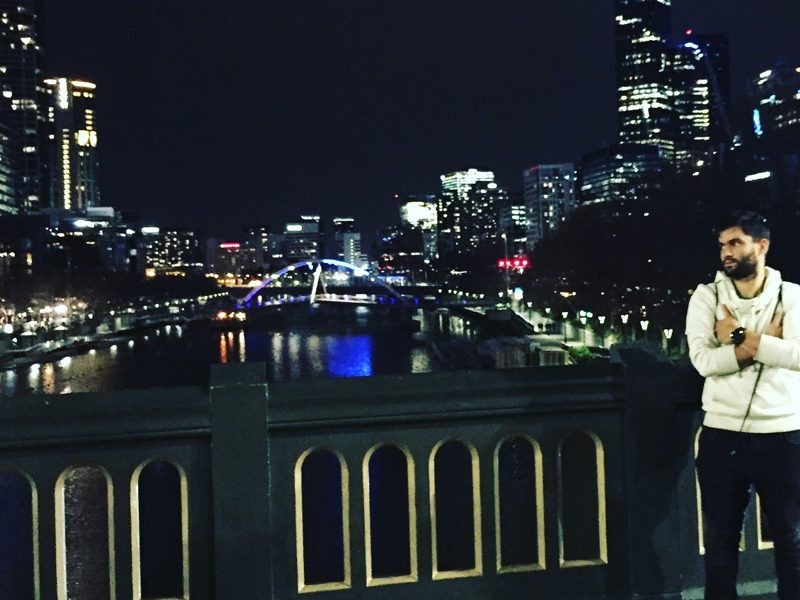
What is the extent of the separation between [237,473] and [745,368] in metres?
2.54

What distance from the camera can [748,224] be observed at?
15.7 ft

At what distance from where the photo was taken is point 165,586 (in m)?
18.8

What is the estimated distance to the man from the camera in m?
4.74

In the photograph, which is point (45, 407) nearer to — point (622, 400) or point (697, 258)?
point (622, 400)

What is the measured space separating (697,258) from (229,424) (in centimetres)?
4138

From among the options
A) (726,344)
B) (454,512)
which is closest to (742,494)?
(726,344)

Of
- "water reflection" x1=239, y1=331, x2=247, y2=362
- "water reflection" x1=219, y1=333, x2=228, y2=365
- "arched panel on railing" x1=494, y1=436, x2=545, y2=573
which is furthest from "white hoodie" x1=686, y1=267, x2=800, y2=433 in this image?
"water reflection" x1=219, y1=333, x2=228, y2=365

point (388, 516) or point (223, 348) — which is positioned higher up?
point (223, 348)

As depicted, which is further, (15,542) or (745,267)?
(15,542)

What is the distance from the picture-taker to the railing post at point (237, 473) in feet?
16.8

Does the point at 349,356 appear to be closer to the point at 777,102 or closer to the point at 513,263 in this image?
the point at 777,102

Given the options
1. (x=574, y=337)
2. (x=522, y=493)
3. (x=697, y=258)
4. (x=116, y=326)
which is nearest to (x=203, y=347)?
(x=116, y=326)

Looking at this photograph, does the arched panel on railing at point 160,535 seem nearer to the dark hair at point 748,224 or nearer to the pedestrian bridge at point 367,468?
the pedestrian bridge at point 367,468

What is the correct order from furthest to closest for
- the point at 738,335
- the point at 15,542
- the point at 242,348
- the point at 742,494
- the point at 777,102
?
the point at 242,348
the point at 777,102
the point at 15,542
the point at 742,494
the point at 738,335
